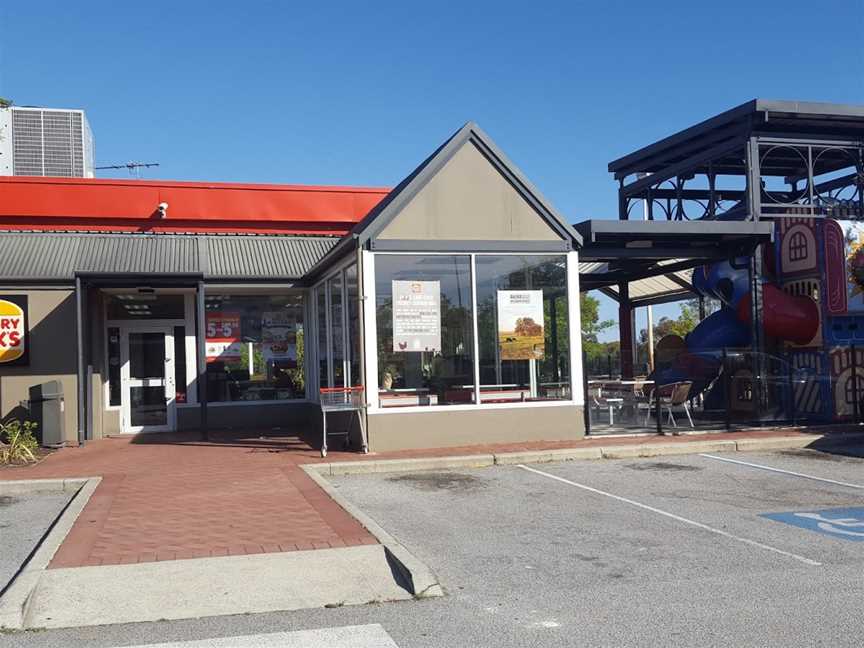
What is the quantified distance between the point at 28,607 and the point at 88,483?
5.44 metres

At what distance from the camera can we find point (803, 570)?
692cm

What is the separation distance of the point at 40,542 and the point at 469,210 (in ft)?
27.2

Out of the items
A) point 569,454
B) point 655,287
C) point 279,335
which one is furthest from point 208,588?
point 655,287

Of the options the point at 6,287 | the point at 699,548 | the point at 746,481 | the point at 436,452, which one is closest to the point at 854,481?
the point at 746,481

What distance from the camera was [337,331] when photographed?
15719mm

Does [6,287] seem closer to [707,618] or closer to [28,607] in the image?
[28,607]

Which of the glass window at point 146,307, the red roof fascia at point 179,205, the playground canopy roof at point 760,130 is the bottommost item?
the glass window at point 146,307

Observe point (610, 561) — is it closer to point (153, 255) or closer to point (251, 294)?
point (251, 294)

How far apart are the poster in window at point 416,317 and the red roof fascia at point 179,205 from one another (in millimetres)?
6641

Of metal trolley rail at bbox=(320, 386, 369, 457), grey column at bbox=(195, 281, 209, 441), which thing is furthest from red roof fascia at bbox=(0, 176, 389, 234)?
metal trolley rail at bbox=(320, 386, 369, 457)

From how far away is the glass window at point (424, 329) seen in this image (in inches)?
539

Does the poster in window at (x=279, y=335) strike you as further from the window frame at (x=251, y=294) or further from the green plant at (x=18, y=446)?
the green plant at (x=18, y=446)

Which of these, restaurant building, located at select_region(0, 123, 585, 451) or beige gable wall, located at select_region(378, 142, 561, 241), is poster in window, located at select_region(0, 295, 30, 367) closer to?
restaurant building, located at select_region(0, 123, 585, 451)

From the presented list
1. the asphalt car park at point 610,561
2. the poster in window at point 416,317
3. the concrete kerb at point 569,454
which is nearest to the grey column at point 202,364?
the poster in window at point 416,317
